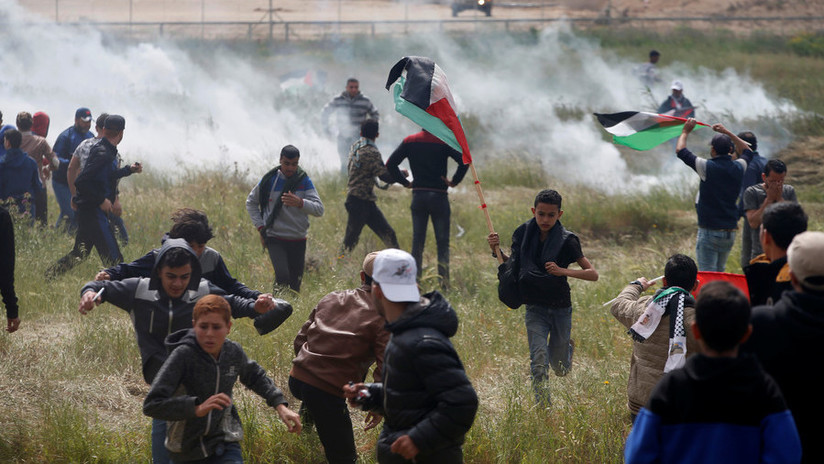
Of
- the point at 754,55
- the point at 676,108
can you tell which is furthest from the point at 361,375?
the point at 754,55

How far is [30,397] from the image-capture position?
5398mm

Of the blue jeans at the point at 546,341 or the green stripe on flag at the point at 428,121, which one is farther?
the green stripe on flag at the point at 428,121

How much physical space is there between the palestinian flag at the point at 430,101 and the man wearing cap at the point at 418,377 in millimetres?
2830

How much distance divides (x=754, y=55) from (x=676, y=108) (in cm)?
1289

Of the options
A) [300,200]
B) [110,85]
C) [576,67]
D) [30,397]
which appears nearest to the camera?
[30,397]

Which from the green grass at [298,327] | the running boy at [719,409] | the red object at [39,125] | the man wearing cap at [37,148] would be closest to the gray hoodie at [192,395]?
the green grass at [298,327]

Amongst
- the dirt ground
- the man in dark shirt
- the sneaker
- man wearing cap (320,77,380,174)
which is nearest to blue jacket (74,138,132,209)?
the man in dark shirt

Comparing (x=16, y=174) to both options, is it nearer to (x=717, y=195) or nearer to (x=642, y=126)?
(x=642, y=126)

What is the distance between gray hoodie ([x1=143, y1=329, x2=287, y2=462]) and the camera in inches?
136

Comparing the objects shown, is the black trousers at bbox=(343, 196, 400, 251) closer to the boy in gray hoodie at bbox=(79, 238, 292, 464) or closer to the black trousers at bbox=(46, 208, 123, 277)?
the black trousers at bbox=(46, 208, 123, 277)

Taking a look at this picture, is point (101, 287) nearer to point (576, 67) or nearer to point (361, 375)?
point (361, 375)

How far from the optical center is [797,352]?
2.81 meters

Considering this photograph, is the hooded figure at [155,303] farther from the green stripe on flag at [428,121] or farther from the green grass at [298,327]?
the green stripe on flag at [428,121]

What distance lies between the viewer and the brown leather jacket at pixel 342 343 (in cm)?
420
